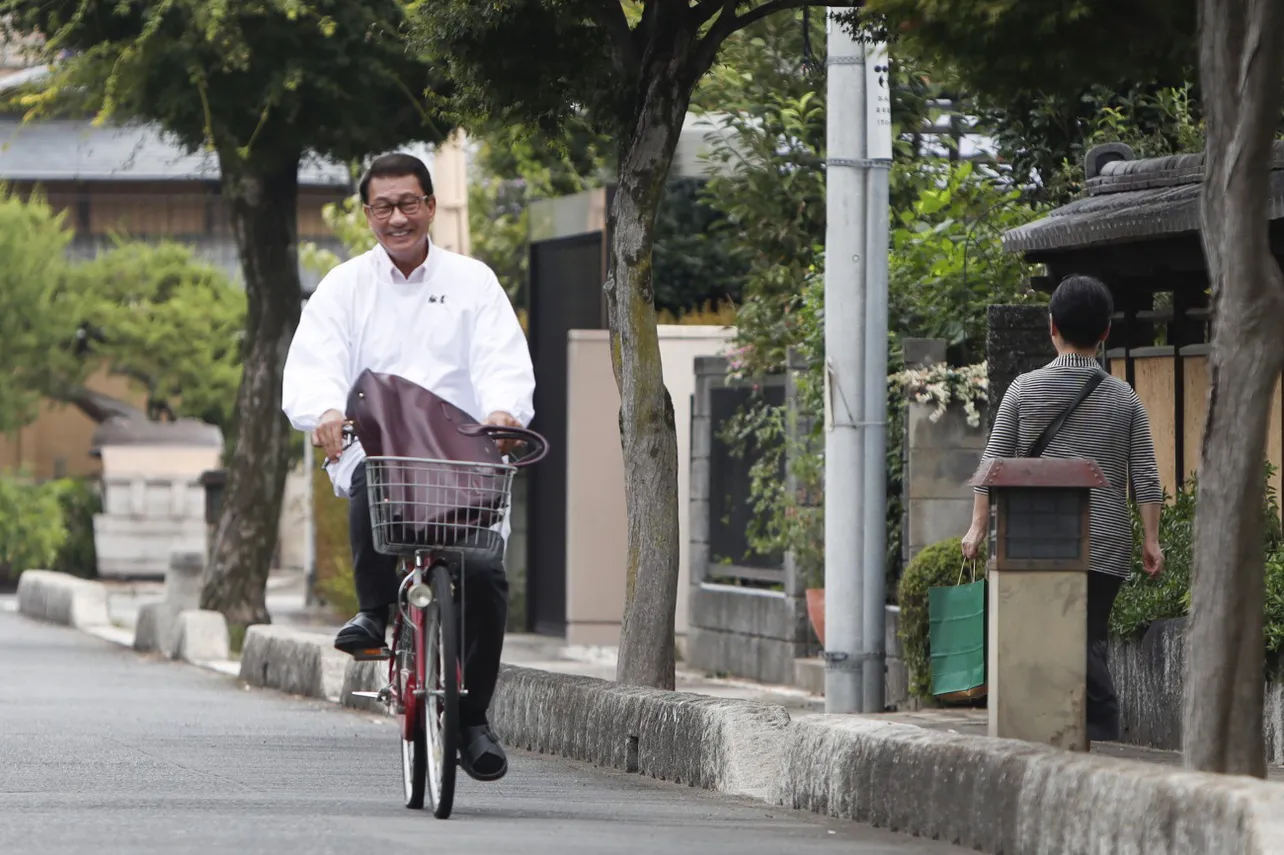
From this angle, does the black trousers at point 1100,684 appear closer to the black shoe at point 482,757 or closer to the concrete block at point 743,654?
the black shoe at point 482,757

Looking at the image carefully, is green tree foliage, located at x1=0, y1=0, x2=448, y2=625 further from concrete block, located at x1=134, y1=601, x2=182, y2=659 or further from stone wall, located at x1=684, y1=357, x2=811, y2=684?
stone wall, located at x1=684, y1=357, x2=811, y2=684

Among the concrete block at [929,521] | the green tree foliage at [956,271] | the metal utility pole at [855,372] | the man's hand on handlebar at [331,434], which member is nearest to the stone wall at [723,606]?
the green tree foliage at [956,271]

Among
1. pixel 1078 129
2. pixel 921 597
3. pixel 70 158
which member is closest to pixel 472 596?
pixel 921 597

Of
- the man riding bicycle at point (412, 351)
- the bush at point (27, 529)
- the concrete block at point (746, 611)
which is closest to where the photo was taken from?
the man riding bicycle at point (412, 351)

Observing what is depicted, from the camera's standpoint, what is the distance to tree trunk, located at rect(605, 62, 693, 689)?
10227 millimetres

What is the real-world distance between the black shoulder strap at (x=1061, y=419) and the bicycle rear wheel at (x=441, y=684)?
2.33 metres

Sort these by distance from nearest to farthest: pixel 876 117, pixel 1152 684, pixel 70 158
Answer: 1. pixel 1152 684
2. pixel 876 117
3. pixel 70 158

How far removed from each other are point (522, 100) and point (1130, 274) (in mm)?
2800

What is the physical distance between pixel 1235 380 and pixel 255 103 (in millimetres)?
11600

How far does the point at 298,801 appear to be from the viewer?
24.3ft

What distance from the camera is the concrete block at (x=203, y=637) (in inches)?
680

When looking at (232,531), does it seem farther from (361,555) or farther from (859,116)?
(361,555)

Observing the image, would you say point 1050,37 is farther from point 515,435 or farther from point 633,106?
point 633,106

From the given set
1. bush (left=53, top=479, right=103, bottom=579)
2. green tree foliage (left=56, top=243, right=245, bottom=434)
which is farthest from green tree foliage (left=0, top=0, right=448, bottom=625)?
green tree foliage (left=56, top=243, right=245, bottom=434)
